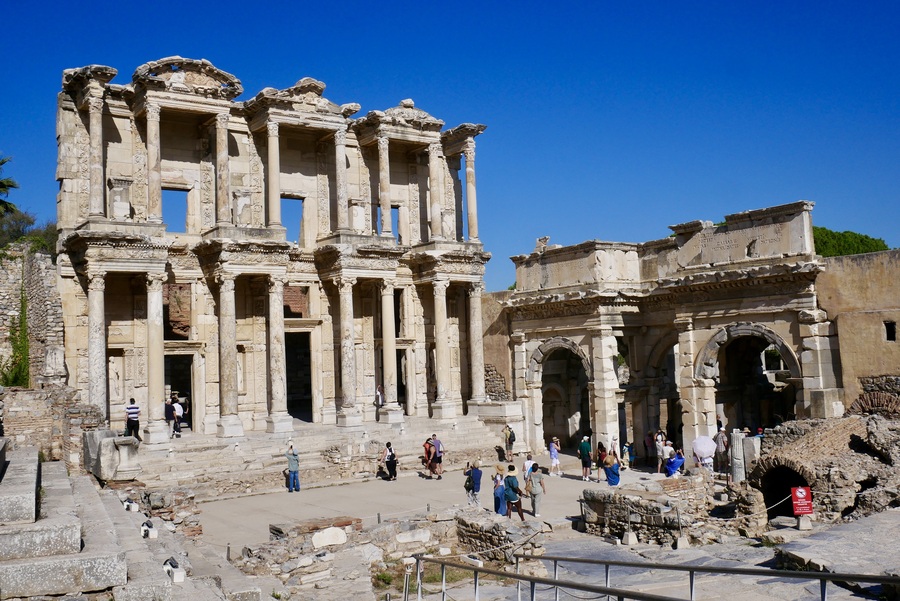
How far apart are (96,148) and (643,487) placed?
55.7ft

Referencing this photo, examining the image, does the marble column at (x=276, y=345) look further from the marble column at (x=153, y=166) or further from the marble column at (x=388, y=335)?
the marble column at (x=153, y=166)

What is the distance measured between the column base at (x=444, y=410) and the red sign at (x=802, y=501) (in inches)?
577

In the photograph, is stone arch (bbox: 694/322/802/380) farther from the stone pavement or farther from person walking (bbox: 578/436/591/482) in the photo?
person walking (bbox: 578/436/591/482)

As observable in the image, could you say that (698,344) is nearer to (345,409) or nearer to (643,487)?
(643,487)

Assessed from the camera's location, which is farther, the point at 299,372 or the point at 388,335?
the point at 299,372

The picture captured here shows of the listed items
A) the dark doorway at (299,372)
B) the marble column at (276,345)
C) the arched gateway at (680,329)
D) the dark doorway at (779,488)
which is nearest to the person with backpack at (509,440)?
the arched gateway at (680,329)

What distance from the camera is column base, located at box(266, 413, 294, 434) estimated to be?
→ 2488cm

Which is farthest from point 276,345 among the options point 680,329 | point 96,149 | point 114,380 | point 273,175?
point 680,329

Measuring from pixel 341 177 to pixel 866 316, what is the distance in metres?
15.8

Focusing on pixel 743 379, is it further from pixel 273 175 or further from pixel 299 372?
pixel 299 372

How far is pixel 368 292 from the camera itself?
97.1ft

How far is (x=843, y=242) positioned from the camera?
51.1 m

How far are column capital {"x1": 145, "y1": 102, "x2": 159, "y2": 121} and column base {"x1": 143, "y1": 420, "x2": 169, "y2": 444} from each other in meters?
8.47

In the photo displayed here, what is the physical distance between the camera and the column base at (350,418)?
26.4m
